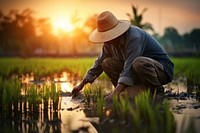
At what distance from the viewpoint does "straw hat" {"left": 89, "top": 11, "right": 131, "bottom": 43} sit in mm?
4215

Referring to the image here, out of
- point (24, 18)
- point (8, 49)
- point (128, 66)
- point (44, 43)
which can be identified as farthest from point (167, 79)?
point (44, 43)

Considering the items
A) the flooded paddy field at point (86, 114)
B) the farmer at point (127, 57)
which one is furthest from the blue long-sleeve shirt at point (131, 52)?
the flooded paddy field at point (86, 114)

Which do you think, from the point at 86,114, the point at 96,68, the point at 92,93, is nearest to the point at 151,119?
the point at 86,114

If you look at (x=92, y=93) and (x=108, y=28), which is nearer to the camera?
(x=108, y=28)

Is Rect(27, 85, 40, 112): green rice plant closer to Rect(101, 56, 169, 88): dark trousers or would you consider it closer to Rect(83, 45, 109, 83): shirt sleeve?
Rect(83, 45, 109, 83): shirt sleeve

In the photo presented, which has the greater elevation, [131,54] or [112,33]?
[112,33]

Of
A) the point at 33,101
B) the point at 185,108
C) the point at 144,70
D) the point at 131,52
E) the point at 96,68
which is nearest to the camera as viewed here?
the point at 33,101

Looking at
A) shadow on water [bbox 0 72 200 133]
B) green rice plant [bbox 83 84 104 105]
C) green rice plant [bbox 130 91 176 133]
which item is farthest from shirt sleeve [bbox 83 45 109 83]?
green rice plant [bbox 130 91 176 133]

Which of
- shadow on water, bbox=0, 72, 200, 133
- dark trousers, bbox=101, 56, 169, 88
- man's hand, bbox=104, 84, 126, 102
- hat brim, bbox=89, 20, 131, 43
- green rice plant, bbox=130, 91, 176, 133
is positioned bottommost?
shadow on water, bbox=0, 72, 200, 133

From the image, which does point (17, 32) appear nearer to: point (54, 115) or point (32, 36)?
point (32, 36)

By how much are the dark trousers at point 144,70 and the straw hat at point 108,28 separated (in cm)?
37

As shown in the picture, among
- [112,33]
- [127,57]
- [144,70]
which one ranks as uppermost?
[112,33]

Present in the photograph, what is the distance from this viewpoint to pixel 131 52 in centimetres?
428

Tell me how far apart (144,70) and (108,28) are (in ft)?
2.06
